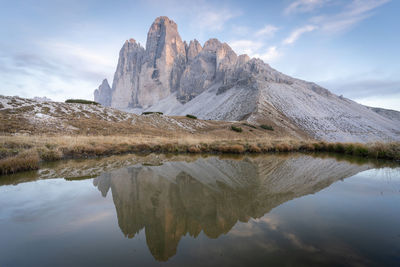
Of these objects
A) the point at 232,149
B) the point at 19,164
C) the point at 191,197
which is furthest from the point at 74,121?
the point at 191,197

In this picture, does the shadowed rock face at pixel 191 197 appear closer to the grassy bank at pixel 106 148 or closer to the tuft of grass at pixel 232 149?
the grassy bank at pixel 106 148

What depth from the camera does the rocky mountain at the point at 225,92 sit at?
58938mm

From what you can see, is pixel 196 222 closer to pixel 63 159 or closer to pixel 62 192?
pixel 62 192

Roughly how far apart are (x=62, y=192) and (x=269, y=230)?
6.23 m

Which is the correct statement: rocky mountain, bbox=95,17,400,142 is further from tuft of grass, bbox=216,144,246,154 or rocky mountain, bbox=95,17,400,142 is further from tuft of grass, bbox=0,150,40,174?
tuft of grass, bbox=0,150,40,174

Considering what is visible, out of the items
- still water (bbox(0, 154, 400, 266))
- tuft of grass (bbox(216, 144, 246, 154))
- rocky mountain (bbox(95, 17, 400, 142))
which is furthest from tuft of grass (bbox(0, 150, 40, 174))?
rocky mountain (bbox(95, 17, 400, 142))

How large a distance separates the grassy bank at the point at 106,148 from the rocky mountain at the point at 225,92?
3328 cm

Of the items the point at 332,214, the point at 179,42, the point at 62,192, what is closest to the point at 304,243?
the point at 332,214

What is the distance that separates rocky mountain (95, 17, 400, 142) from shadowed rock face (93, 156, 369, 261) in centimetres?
4502

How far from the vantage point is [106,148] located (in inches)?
606

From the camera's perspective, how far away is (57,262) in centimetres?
304

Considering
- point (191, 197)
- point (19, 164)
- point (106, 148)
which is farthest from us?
point (106, 148)

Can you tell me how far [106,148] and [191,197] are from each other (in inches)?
460

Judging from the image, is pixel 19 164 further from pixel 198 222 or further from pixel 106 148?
pixel 198 222
